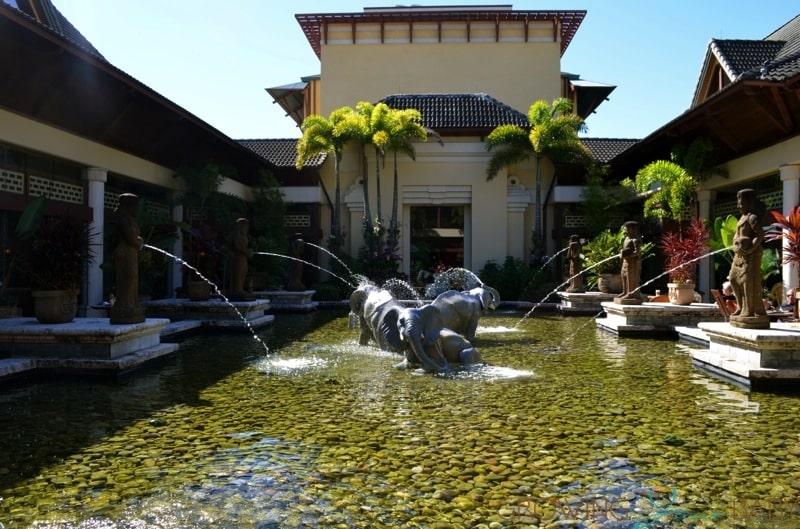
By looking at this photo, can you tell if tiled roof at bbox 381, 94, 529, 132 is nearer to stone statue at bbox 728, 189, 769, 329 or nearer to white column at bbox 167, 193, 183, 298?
white column at bbox 167, 193, 183, 298

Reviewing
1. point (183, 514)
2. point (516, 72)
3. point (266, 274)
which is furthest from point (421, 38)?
point (183, 514)

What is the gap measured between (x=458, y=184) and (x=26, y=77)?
52.4 ft

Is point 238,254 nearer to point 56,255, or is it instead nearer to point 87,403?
point 56,255

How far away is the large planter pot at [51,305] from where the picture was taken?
25.8ft

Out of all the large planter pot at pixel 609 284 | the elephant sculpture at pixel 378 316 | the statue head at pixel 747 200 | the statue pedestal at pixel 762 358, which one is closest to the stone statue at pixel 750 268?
the statue head at pixel 747 200

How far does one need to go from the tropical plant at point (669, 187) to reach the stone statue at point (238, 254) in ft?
34.2

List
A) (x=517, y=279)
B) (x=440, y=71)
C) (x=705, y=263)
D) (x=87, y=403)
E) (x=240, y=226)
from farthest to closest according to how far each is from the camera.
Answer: (x=440, y=71) → (x=517, y=279) → (x=705, y=263) → (x=240, y=226) → (x=87, y=403)

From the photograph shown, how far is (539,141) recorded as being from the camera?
71.0 feet

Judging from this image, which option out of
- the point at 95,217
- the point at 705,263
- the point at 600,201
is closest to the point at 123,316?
the point at 95,217

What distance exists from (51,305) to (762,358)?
8.31 meters

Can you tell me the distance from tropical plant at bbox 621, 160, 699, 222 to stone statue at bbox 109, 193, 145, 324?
42.0ft

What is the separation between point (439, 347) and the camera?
309 inches

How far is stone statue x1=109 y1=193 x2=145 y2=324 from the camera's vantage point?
7.98 metres

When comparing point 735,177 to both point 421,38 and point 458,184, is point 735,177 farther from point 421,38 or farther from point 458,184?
point 421,38
